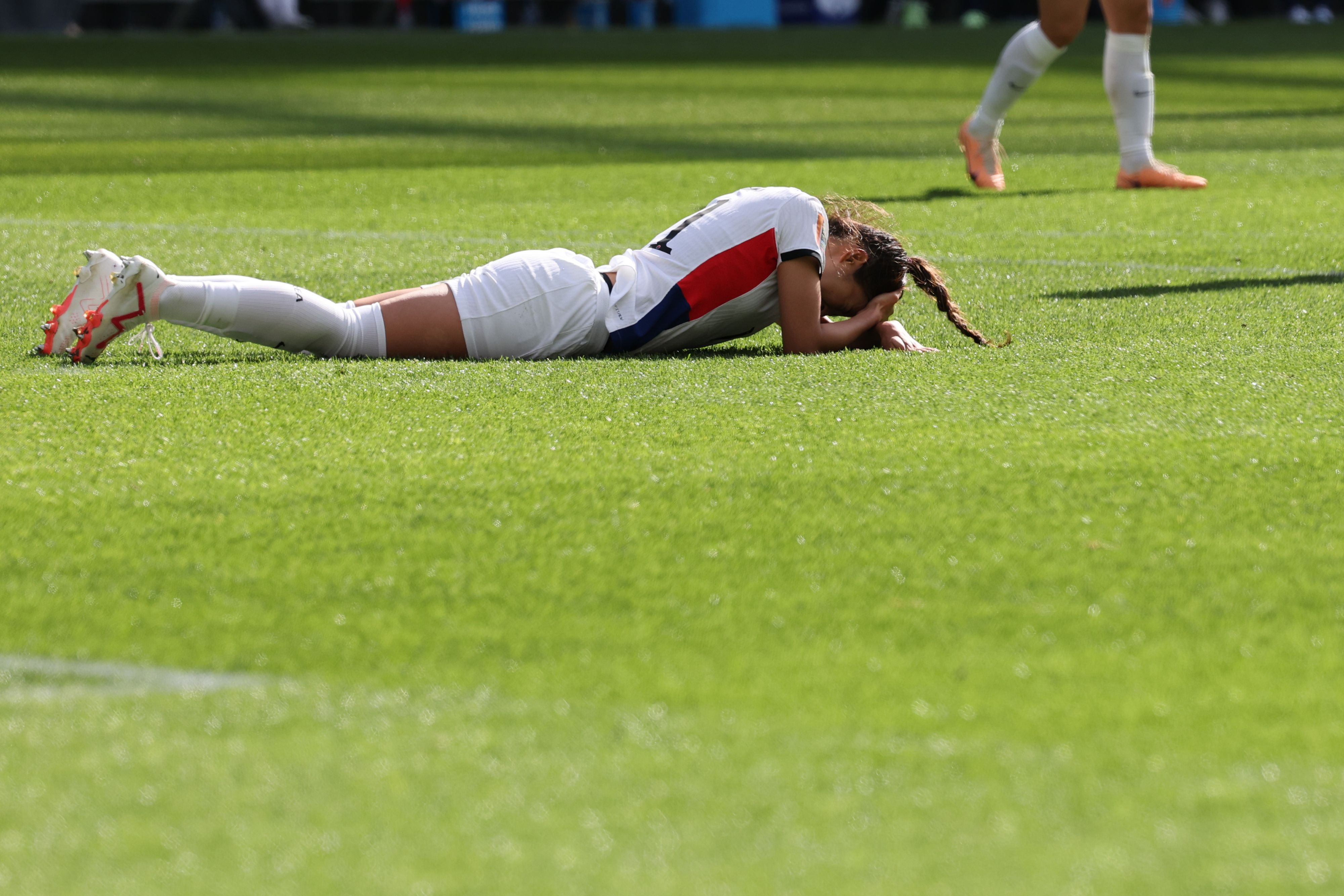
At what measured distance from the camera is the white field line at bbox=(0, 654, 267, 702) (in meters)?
1.80

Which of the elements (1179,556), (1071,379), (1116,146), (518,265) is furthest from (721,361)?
(1116,146)

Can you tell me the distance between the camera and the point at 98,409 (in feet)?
9.66

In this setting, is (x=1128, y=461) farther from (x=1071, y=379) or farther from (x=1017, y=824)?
(x=1017, y=824)

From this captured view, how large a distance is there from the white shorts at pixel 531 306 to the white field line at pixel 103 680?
1.80m

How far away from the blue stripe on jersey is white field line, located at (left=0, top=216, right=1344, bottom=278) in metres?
1.52

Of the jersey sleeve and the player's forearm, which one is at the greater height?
the jersey sleeve

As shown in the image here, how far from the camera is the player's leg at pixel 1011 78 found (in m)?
A: 6.84

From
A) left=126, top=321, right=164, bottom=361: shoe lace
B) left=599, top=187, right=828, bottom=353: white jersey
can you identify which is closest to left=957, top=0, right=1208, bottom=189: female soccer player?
left=599, top=187, right=828, bottom=353: white jersey

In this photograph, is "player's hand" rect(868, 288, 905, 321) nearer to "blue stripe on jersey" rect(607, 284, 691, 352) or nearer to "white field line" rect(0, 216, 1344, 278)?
"blue stripe on jersey" rect(607, 284, 691, 352)

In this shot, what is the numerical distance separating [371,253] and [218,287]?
1721 mm

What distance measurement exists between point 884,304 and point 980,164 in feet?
11.7

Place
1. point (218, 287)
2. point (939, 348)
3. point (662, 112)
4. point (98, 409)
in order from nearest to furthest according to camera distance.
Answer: point (98, 409), point (218, 287), point (939, 348), point (662, 112)

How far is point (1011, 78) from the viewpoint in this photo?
6945 millimetres

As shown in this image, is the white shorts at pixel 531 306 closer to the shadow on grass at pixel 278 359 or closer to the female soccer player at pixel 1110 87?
the shadow on grass at pixel 278 359
